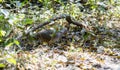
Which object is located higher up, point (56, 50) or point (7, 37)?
point (7, 37)

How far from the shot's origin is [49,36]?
3.89 metres

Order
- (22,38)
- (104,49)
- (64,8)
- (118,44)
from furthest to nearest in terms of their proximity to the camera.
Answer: (64,8) → (118,44) → (104,49) → (22,38)

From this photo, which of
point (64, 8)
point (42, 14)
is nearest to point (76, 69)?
point (42, 14)

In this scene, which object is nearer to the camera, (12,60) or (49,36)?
(12,60)

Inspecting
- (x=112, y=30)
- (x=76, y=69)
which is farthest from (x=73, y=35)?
(x=76, y=69)

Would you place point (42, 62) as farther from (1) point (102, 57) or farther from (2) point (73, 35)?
(2) point (73, 35)

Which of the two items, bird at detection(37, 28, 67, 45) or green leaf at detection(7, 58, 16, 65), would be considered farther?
bird at detection(37, 28, 67, 45)

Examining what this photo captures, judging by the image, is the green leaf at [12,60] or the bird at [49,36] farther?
the bird at [49,36]

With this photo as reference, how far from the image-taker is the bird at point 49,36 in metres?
3.84

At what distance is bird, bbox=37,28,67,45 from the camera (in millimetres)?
3838

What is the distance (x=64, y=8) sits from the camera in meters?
5.09

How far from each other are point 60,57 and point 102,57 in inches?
22.8

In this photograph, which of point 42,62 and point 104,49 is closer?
point 42,62

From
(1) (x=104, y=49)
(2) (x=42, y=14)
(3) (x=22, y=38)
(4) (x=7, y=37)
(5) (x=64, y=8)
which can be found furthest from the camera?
(5) (x=64, y=8)
